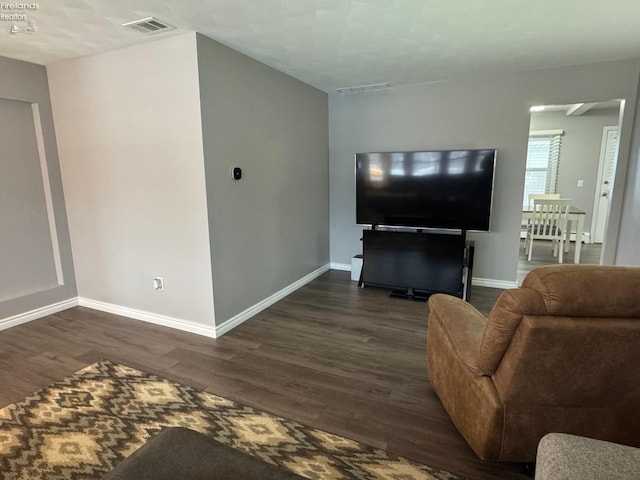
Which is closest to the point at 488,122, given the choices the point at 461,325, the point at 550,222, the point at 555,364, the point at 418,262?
the point at 418,262

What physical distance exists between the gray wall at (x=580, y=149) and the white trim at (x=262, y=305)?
5.22m

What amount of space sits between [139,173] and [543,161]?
709cm

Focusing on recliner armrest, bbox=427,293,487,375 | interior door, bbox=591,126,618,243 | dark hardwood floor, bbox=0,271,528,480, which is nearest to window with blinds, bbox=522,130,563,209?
interior door, bbox=591,126,618,243

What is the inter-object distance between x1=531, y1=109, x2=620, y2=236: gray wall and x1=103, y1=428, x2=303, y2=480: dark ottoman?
25.0 feet

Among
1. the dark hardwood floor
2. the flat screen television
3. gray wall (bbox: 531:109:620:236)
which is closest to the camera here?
the dark hardwood floor

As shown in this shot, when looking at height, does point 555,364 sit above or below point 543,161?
below

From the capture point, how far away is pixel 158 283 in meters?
3.24

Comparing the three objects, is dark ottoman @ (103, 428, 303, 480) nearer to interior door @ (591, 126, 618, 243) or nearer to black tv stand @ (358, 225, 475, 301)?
black tv stand @ (358, 225, 475, 301)

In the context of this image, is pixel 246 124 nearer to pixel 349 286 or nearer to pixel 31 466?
pixel 349 286

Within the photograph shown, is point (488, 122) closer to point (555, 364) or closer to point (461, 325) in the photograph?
point (461, 325)

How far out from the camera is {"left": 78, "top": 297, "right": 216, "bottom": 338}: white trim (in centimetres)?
309

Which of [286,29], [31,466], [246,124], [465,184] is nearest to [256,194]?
[246,124]

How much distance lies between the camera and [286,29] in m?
2.56

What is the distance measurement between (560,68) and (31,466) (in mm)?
5135
